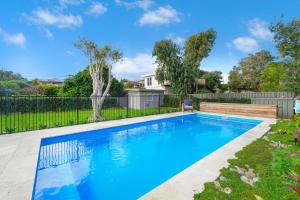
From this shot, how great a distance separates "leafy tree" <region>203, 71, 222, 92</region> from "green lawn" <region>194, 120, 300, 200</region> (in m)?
23.5

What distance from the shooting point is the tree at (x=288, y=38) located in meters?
11.4

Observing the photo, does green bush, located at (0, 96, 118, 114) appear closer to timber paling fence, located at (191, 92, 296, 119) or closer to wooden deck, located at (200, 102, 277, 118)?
wooden deck, located at (200, 102, 277, 118)

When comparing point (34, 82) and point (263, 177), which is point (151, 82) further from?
point (34, 82)

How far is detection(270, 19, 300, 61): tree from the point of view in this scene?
11.4 meters

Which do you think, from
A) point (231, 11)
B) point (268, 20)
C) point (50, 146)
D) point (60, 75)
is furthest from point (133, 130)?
point (60, 75)

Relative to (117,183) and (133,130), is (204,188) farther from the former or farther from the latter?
(133,130)

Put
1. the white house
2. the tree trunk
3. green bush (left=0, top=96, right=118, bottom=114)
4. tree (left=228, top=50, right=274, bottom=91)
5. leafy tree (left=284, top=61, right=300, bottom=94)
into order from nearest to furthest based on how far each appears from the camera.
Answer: green bush (left=0, top=96, right=118, bottom=114)
the tree trunk
leafy tree (left=284, top=61, right=300, bottom=94)
the white house
tree (left=228, top=50, right=274, bottom=91)

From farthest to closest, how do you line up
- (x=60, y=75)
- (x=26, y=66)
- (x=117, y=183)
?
(x=60, y=75) → (x=26, y=66) → (x=117, y=183)

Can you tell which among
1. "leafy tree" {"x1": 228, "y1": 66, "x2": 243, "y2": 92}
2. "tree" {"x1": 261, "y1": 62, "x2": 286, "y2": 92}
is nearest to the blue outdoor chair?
"tree" {"x1": 261, "y1": 62, "x2": 286, "y2": 92}

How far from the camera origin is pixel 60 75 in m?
35.7

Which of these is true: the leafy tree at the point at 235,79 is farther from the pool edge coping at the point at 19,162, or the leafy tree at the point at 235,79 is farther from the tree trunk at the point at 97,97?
the pool edge coping at the point at 19,162

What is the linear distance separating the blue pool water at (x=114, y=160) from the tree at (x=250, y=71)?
76.1 feet

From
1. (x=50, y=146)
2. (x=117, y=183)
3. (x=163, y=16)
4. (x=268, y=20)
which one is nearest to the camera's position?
(x=117, y=183)

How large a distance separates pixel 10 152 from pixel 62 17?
10.3 metres
